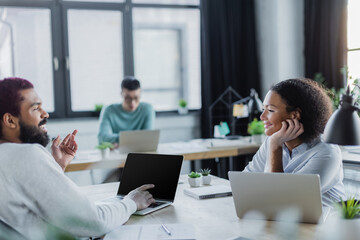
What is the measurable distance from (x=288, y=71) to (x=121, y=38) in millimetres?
2103

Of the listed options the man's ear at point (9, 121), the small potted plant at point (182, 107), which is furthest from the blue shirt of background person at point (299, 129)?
the small potted plant at point (182, 107)

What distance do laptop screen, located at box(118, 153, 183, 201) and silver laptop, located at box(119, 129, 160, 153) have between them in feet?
4.61

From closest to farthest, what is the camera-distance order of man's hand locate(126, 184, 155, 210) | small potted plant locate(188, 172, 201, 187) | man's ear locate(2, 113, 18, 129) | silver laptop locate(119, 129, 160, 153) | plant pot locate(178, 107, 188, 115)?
man's ear locate(2, 113, 18, 129), man's hand locate(126, 184, 155, 210), small potted plant locate(188, 172, 201, 187), silver laptop locate(119, 129, 160, 153), plant pot locate(178, 107, 188, 115)

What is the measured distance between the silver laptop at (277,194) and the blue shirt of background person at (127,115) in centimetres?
254

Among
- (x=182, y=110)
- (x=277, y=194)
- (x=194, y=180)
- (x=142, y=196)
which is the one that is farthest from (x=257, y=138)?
(x=277, y=194)

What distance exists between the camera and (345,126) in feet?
3.76

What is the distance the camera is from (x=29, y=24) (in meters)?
4.63

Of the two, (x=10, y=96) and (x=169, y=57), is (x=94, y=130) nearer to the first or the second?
(x=169, y=57)

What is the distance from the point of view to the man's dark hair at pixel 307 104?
1846 mm

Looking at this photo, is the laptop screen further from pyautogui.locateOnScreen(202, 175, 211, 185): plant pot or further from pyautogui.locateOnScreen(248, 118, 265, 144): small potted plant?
pyautogui.locateOnScreen(248, 118, 265, 144): small potted plant

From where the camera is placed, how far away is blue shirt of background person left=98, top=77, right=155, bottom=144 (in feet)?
12.9

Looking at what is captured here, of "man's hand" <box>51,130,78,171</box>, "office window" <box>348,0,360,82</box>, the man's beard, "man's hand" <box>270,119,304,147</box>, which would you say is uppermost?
"office window" <box>348,0,360,82</box>

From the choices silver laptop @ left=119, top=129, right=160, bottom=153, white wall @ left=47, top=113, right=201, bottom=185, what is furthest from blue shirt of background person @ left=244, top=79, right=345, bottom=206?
white wall @ left=47, top=113, right=201, bottom=185

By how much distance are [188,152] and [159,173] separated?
1.62 m
